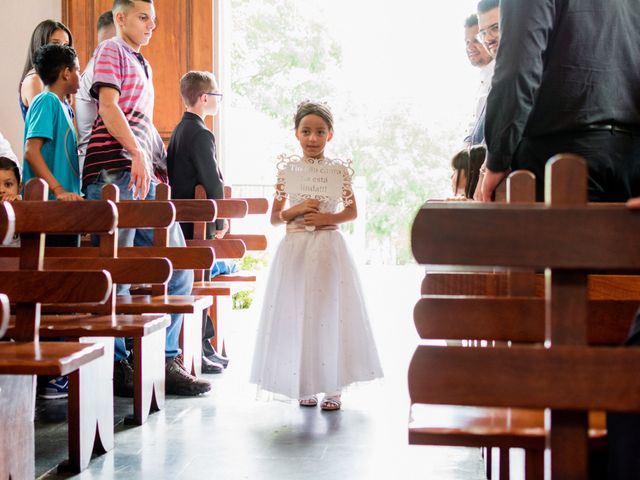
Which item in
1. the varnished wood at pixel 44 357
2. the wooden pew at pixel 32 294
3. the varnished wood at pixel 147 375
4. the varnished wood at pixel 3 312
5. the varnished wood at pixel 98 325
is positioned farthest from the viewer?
the varnished wood at pixel 147 375

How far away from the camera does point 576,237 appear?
1.21 m

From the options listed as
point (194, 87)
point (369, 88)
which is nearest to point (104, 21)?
point (194, 87)

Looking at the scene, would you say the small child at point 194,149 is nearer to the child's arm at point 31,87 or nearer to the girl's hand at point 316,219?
the child's arm at point 31,87

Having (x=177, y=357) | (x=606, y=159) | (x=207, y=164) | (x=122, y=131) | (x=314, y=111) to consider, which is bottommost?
(x=177, y=357)

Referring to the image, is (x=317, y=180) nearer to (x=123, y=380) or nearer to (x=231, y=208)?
(x=231, y=208)

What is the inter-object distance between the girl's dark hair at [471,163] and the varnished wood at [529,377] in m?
2.37

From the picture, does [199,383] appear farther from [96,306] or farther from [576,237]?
[576,237]

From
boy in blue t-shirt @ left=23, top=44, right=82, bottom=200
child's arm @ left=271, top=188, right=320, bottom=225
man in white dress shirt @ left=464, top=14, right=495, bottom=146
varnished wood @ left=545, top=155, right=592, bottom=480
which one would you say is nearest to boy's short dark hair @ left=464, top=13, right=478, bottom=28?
man in white dress shirt @ left=464, top=14, right=495, bottom=146

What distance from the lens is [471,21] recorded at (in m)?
4.27

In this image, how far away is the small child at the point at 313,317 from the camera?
3.97 m

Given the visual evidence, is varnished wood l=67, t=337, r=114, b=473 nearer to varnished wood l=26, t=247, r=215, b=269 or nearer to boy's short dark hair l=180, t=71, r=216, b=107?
varnished wood l=26, t=247, r=215, b=269

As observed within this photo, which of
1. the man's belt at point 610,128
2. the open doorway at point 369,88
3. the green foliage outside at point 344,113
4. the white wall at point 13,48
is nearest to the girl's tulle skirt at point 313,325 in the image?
the man's belt at point 610,128

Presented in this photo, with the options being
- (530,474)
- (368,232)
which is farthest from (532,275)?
(368,232)

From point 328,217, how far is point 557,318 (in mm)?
2893
